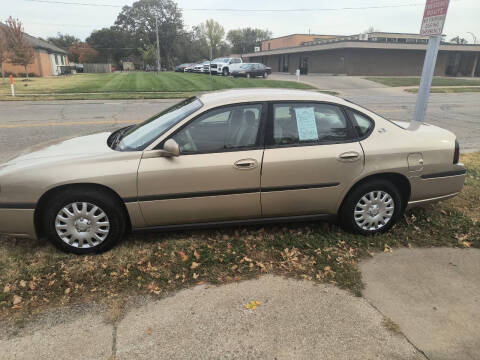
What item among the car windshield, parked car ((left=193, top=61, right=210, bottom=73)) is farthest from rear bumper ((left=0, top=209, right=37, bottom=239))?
parked car ((left=193, top=61, right=210, bottom=73))

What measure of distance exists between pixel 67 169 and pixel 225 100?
1.60 metres

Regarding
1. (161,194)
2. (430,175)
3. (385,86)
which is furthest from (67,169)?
(385,86)

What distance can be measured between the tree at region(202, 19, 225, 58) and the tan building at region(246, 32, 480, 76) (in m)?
31.2

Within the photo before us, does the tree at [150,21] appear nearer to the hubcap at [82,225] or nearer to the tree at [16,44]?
the tree at [16,44]

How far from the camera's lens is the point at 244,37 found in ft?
312

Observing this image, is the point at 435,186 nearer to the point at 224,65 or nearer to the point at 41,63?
the point at 224,65

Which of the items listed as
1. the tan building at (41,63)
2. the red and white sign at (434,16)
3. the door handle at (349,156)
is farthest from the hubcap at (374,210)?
the tan building at (41,63)

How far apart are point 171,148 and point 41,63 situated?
44.2 metres

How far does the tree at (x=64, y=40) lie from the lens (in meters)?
84.1

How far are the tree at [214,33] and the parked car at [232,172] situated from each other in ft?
233

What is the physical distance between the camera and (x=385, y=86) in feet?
90.9

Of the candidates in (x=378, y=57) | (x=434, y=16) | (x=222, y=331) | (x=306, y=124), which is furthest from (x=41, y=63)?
(x=222, y=331)

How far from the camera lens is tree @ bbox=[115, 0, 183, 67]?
7906cm

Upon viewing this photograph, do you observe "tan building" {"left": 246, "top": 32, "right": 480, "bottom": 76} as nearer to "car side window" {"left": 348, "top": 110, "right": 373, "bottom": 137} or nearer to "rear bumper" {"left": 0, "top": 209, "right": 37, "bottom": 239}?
"car side window" {"left": 348, "top": 110, "right": 373, "bottom": 137}
